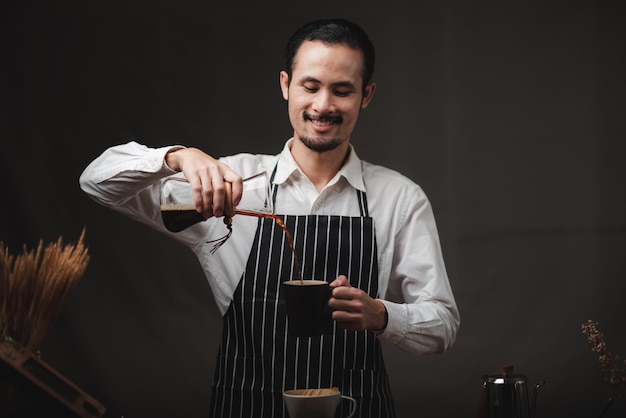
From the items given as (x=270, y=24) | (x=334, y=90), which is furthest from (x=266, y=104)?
(x=334, y=90)

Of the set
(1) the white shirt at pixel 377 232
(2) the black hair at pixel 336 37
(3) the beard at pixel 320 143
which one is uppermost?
(2) the black hair at pixel 336 37

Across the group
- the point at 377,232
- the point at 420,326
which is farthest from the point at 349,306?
the point at 377,232

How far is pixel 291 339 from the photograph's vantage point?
2.23m

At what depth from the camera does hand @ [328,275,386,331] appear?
1.84 metres

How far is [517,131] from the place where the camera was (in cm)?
374

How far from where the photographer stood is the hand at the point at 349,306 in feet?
6.04

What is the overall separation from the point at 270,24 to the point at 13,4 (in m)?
1.10

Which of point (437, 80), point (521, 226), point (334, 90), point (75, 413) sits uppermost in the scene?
point (437, 80)

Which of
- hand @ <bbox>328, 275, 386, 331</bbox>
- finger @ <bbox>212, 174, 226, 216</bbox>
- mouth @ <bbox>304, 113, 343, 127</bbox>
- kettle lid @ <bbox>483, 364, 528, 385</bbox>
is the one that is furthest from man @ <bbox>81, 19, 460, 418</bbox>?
finger @ <bbox>212, 174, 226, 216</bbox>

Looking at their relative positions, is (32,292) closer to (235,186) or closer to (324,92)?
(235,186)

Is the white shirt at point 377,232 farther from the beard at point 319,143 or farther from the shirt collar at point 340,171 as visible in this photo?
the beard at point 319,143

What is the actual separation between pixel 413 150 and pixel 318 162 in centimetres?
139

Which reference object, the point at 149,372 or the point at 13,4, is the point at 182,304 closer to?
the point at 149,372

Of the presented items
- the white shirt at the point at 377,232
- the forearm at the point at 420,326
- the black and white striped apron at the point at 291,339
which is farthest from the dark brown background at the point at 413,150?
the forearm at the point at 420,326
